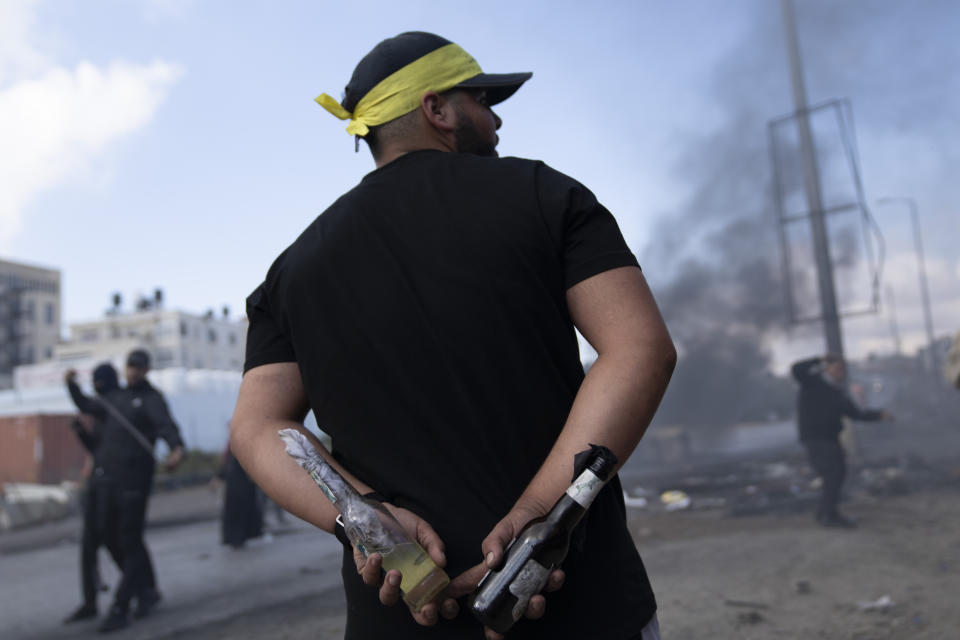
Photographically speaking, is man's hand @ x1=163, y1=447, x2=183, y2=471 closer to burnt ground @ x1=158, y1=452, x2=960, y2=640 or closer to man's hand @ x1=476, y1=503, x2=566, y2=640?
burnt ground @ x1=158, y1=452, x2=960, y2=640

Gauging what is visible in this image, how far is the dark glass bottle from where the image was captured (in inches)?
44.1

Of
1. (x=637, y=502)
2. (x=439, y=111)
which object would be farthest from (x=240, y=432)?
(x=637, y=502)

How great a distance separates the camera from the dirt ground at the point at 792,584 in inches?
171

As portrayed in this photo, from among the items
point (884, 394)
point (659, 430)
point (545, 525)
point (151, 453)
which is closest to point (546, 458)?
point (545, 525)

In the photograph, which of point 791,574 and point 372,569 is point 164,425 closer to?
point 791,574

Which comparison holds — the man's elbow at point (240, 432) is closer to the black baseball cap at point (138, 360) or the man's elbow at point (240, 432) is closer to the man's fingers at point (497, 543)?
the man's fingers at point (497, 543)

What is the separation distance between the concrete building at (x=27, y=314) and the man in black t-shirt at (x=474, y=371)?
73.3m

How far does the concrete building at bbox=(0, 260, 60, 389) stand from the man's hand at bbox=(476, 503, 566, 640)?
241 ft

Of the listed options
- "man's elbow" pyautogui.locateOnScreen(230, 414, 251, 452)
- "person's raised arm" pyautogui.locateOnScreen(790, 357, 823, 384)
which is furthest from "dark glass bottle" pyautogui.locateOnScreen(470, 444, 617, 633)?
"person's raised arm" pyautogui.locateOnScreen(790, 357, 823, 384)

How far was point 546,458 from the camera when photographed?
1256 mm

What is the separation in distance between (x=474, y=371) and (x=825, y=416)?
735cm

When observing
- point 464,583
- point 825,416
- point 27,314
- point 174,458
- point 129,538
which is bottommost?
point 129,538

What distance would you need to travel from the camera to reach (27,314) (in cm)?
6825

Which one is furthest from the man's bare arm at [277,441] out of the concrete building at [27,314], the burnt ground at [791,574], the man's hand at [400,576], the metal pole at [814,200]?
the concrete building at [27,314]
